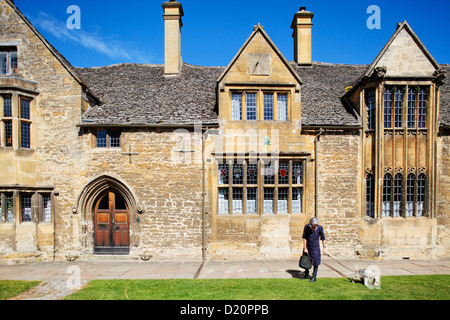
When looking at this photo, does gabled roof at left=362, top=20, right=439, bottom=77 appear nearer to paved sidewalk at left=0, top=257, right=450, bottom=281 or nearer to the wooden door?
paved sidewalk at left=0, top=257, right=450, bottom=281

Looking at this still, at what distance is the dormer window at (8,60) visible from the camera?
1286 centimetres

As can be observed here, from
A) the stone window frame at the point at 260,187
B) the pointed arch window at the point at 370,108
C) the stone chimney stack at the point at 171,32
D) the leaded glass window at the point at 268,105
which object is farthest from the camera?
the stone chimney stack at the point at 171,32

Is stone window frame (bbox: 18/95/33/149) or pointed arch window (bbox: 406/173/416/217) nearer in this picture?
stone window frame (bbox: 18/95/33/149)

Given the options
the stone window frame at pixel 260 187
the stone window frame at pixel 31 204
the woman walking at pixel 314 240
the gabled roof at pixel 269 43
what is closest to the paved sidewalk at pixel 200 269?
the woman walking at pixel 314 240

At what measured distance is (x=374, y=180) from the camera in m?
12.6

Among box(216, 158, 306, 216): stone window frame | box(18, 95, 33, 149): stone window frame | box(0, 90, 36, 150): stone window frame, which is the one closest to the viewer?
box(0, 90, 36, 150): stone window frame

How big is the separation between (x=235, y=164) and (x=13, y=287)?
9284mm

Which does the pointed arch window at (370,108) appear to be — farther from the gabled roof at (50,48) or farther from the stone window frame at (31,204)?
the stone window frame at (31,204)

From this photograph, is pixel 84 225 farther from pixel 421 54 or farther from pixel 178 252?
pixel 421 54

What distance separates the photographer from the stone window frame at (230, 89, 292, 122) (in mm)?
12742

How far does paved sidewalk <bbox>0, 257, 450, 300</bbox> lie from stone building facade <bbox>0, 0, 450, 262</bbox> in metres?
0.65

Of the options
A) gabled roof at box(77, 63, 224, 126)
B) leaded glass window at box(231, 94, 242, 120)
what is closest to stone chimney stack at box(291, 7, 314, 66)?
gabled roof at box(77, 63, 224, 126)

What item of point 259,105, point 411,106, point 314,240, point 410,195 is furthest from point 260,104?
point 410,195

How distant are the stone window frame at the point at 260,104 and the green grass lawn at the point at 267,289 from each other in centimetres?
716
